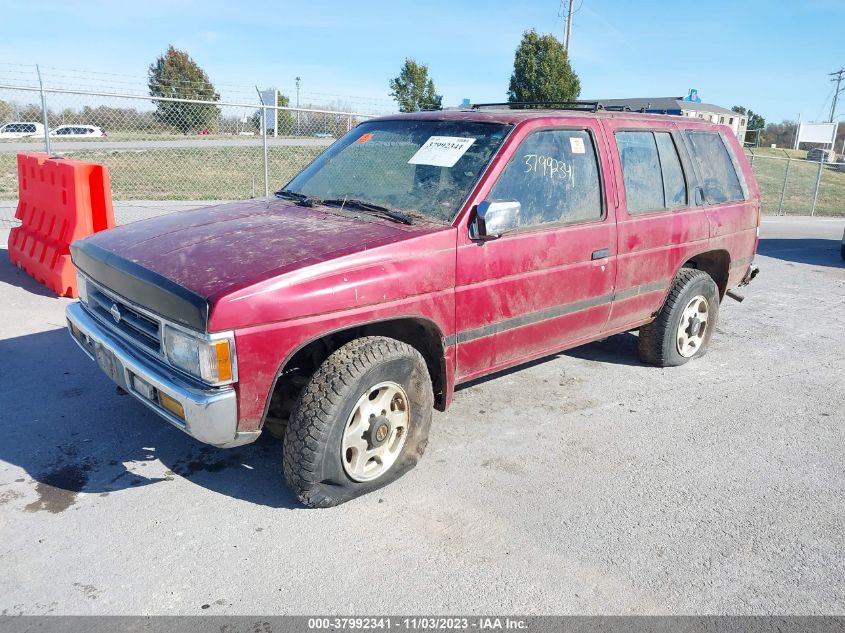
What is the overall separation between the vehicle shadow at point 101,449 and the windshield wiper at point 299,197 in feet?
4.75

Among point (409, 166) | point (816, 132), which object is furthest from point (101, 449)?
point (816, 132)

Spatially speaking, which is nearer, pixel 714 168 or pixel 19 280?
pixel 714 168

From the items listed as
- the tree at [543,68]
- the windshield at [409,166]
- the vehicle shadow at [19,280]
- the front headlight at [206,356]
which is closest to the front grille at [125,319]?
the front headlight at [206,356]

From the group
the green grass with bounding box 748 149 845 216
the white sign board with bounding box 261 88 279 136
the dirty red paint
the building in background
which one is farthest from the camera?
the building in background

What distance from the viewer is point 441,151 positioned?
3.90m

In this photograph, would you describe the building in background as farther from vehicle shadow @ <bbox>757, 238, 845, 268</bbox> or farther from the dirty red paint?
the dirty red paint

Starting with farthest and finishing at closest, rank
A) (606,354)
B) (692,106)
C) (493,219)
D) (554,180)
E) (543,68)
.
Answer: (692,106), (543,68), (606,354), (554,180), (493,219)

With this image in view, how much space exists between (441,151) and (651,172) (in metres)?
1.73

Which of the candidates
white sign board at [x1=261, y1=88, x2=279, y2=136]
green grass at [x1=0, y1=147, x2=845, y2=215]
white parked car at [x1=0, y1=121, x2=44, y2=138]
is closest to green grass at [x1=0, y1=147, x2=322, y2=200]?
green grass at [x1=0, y1=147, x2=845, y2=215]

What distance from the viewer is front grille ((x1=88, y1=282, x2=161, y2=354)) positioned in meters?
3.06

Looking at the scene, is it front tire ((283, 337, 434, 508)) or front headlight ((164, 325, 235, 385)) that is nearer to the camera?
front headlight ((164, 325, 235, 385))

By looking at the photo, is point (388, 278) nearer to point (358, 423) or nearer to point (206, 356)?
point (358, 423)

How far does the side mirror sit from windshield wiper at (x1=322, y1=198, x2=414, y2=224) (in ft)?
1.14

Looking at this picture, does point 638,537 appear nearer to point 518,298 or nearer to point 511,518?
point 511,518
